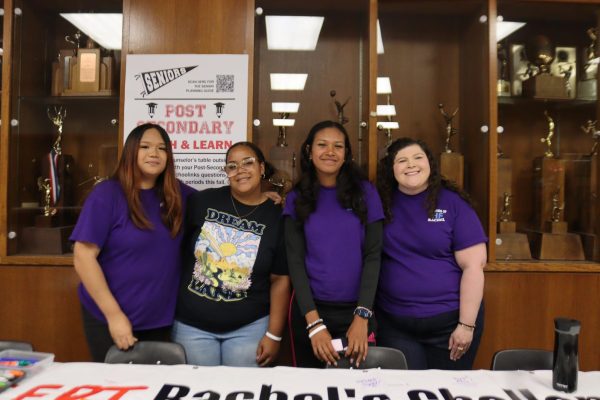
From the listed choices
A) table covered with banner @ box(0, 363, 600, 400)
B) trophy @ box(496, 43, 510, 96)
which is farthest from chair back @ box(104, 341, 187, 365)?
trophy @ box(496, 43, 510, 96)

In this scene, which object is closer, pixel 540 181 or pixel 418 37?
pixel 540 181

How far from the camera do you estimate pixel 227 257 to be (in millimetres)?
1935

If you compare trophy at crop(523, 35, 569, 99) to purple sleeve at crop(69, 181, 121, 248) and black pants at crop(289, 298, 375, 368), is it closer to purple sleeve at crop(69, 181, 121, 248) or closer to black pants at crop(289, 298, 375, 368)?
black pants at crop(289, 298, 375, 368)

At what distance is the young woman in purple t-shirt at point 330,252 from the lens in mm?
1882

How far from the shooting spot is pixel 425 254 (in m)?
1.96

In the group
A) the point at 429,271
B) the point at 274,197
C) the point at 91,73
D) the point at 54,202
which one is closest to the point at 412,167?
the point at 429,271

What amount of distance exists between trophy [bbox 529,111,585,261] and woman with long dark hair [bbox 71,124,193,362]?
1980mm

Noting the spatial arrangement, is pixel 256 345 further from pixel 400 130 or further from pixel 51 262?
pixel 400 130

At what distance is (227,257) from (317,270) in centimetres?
38

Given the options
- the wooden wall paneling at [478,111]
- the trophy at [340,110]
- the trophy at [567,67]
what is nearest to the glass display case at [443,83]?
the wooden wall paneling at [478,111]

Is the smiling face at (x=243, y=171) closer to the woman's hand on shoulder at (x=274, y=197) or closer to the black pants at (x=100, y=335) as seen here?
the woman's hand on shoulder at (x=274, y=197)

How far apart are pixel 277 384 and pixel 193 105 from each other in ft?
5.52

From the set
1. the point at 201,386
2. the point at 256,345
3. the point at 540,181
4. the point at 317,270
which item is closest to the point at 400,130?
the point at 540,181

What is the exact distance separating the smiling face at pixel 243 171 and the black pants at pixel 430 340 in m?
0.84
